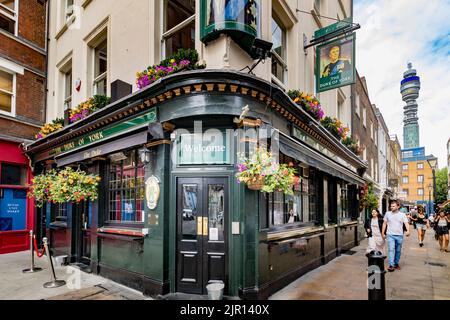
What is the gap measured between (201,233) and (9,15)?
1239 cm

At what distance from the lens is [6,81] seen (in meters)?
11.3

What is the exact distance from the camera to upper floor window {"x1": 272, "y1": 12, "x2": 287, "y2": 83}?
26.9 feet

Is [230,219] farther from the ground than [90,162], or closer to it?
closer to it

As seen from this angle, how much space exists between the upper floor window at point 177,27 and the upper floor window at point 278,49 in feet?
8.06

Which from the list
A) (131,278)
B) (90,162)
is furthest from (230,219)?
(90,162)

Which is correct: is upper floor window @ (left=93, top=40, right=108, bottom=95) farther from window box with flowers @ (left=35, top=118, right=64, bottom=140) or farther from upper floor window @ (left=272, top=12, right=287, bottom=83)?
upper floor window @ (left=272, top=12, right=287, bottom=83)

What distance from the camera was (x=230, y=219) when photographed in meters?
5.63

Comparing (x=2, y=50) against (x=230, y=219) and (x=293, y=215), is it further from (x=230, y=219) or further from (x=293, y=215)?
(x=293, y=215)

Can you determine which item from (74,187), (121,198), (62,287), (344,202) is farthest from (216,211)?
(344,202)

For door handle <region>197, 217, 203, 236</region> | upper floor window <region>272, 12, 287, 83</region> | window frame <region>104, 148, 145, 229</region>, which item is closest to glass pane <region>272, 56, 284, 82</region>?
upper floor window <region>272, 12, 287, 83</region>

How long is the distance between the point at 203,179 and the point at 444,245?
1227 centimetres

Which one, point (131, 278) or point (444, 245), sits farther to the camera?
point (444, 245)

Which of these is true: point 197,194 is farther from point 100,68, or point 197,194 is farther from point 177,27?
point 100,68

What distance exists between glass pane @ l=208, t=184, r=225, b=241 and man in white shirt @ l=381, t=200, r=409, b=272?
17.4ft
